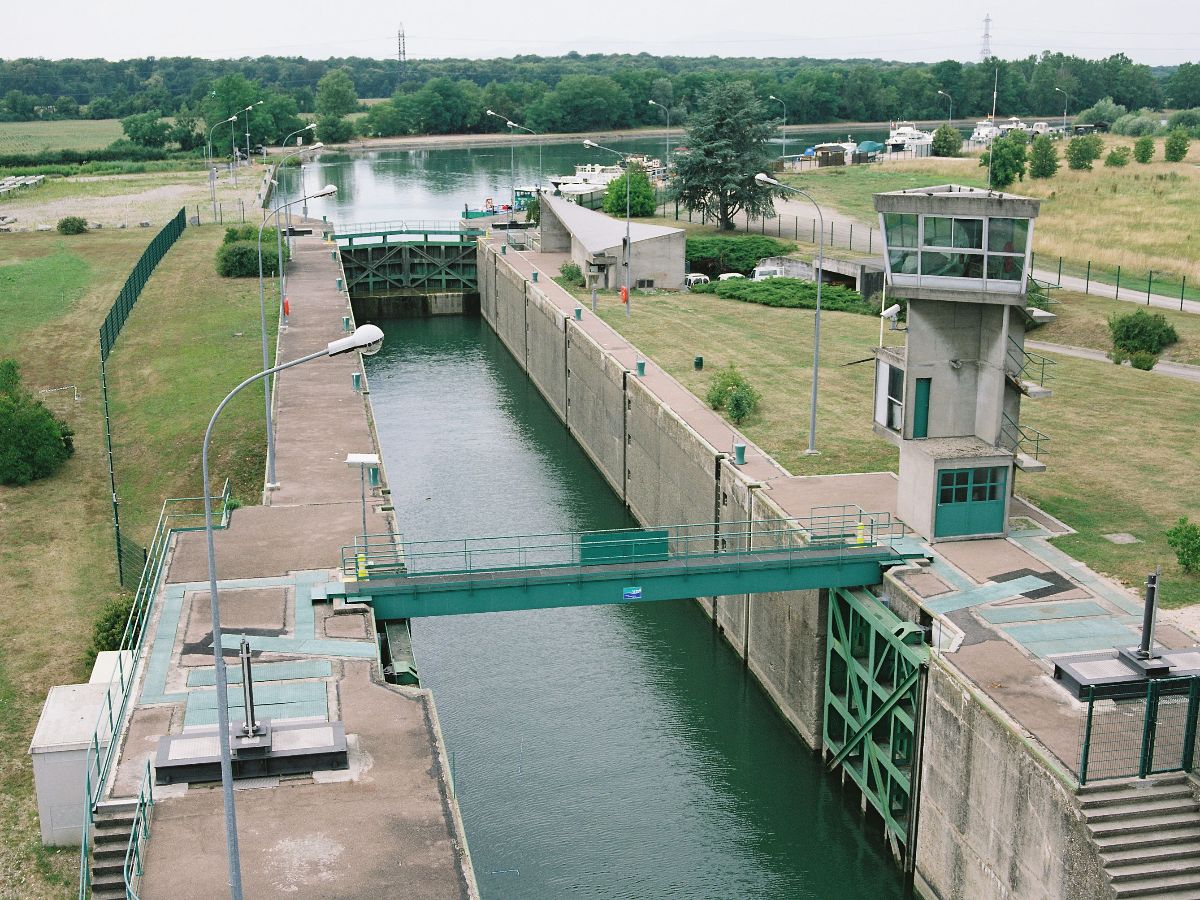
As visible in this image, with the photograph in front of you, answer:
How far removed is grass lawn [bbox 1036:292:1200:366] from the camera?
48969mm

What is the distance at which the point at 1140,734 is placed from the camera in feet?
66.0

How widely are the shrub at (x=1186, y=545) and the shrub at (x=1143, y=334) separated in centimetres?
2261

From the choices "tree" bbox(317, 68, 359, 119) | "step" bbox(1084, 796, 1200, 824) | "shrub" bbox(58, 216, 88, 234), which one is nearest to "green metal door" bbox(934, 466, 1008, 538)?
"step" bbox(1084, 796, 1200, 824)

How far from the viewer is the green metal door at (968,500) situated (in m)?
27.5

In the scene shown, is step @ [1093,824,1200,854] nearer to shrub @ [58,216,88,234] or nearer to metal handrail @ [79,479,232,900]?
metal handrail @ [79,479,232,900]

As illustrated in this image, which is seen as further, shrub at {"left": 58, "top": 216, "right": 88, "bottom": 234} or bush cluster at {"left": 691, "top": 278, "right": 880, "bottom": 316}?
shrub at {"left": 58, "top": 216, "right": 88, "bottom": 234}

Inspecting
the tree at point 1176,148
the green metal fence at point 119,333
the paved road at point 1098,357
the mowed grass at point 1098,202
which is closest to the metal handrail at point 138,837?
the green metal fence at point 119,333

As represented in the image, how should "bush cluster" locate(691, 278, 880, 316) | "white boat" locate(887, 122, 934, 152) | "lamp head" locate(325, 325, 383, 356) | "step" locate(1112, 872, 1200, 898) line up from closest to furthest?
"lamp head" locate(325, 325, 383, 356) → "step" locate(1112, 872, 1200, 898) → "bush cluster" locate(691, 278, 880, 316) → "white boat" locate(887, 122, 934, 152)

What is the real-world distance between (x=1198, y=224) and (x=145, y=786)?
6441 cm

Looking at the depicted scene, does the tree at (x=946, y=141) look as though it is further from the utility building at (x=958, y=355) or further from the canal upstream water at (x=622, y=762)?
the utility building at (x=958, y=355)

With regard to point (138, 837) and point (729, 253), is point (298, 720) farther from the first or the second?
point (729, 253)

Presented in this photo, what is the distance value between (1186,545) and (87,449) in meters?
31.7

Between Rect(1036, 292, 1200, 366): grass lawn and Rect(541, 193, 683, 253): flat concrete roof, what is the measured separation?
16482 millimetres

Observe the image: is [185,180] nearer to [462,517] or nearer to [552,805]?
[462,517]
